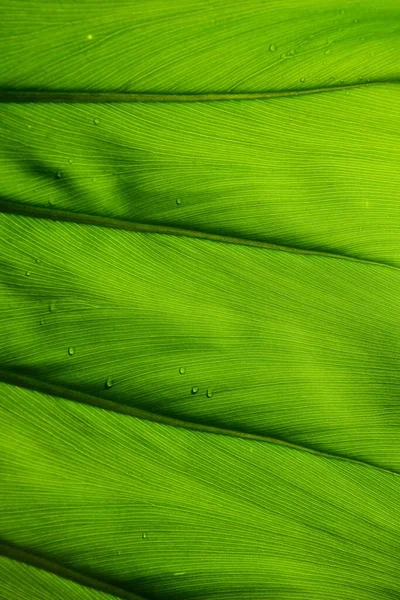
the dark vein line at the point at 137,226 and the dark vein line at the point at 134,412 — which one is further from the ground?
the dark vein line at the point at 137,226

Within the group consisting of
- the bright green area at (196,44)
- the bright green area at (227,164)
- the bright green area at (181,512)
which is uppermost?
the bright green area at (196,44)

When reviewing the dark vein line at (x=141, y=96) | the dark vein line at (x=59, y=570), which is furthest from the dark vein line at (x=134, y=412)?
the dark vein line at (x=141, y=96)

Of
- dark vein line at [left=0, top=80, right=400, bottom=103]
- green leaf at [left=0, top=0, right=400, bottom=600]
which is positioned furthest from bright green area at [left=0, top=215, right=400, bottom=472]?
dark vein line at [left=0, top=80, right=400, bottom=103]

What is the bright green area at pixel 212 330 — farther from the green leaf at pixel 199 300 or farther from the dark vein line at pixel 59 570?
the dark vein line at pixel 59 570

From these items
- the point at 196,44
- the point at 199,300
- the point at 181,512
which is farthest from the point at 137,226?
the point at 181,512

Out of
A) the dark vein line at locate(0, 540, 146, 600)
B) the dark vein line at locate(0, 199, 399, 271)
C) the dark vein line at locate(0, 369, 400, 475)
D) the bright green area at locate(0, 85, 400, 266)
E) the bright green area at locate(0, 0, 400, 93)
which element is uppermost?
the bright green area at locate(0, 0, 400, 93)

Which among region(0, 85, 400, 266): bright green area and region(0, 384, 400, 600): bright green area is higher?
region(0, 85, 400, 266): bright green area

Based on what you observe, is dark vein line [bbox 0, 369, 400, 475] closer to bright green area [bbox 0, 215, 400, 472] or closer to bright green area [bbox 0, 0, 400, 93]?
bright green area [bbox 0, 215, 400, 472]

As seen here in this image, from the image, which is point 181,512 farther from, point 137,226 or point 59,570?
point 137,226
